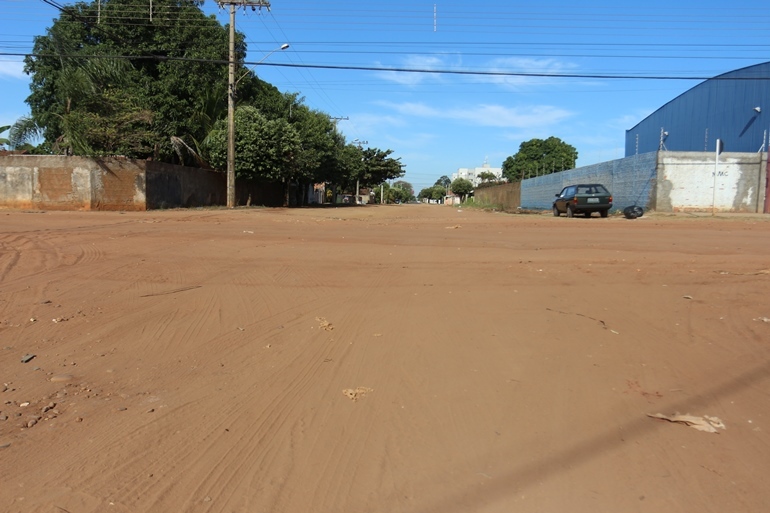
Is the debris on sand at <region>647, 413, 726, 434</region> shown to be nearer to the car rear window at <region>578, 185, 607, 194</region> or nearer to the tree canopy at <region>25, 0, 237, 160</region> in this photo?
the car rear window at <region>578, 185, 607, 194</region>

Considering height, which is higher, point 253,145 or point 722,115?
point 722,115

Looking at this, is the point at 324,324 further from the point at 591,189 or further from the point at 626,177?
the point at 626,177

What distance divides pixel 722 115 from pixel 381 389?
1637 inches

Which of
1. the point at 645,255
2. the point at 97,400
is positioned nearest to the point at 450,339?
the point at 97,400

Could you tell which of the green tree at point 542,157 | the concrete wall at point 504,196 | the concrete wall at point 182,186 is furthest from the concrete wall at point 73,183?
the green tree at point 542,157

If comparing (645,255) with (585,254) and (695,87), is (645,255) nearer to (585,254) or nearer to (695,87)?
(585,254)

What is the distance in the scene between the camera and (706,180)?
2456 centimetres

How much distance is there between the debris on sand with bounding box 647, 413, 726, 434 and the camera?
360 cm

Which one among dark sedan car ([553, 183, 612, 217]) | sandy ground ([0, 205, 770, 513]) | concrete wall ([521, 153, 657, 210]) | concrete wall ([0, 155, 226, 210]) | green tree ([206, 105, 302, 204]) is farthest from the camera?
green tree ([206, 105, 302, 204])

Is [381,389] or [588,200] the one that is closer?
[381,389]

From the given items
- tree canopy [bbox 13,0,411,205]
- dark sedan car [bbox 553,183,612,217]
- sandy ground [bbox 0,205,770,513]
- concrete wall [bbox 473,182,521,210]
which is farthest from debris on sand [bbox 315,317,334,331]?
concrete wall [bbox 473,182,521,210]

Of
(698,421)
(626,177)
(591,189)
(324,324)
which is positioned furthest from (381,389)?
(626,177)

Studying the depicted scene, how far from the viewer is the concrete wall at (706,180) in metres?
24.5

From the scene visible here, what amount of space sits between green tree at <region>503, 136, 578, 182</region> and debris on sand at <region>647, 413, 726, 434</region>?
83093 millimetres
